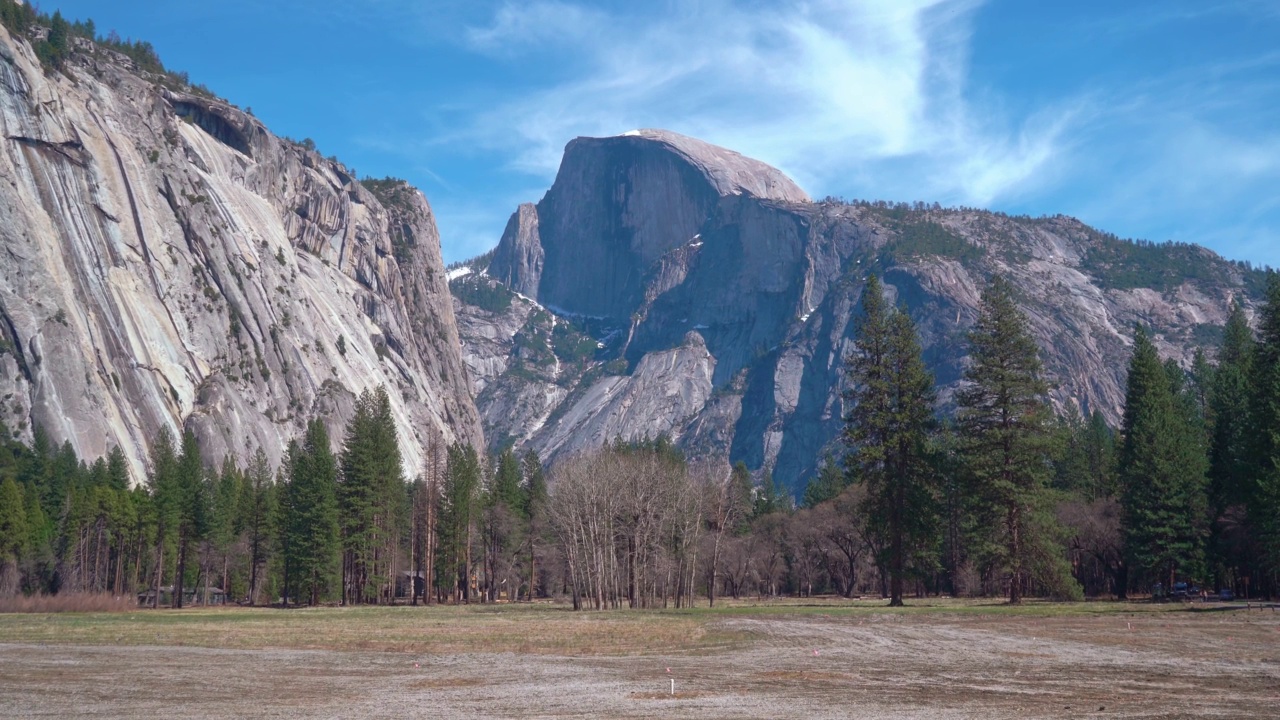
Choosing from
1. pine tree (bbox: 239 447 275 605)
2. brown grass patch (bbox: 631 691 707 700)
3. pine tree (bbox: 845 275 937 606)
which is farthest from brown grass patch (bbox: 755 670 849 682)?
pine tree (bbox: 239 447 275 605)

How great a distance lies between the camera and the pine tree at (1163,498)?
5819 cm

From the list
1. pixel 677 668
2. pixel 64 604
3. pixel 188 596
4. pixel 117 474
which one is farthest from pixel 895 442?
pixel 188 596

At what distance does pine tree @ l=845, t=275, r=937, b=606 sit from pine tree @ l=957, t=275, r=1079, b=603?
2266mm

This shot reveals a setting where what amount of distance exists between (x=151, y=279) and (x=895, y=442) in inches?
4658

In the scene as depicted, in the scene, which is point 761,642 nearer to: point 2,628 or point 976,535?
point 976,535

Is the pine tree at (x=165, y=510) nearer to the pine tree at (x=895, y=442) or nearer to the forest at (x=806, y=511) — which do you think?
the forest at (x=806, y=511)

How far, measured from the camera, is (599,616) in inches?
1893

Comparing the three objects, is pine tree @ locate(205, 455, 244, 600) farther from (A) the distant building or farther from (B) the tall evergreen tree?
(B) the tall evergreen tree

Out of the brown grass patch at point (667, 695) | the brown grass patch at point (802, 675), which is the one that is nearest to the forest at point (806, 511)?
the brown grass patch at point (802, 675)

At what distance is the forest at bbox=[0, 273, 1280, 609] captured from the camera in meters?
49.5

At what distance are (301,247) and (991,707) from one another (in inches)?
7459

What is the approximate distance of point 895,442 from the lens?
4944 centimetres

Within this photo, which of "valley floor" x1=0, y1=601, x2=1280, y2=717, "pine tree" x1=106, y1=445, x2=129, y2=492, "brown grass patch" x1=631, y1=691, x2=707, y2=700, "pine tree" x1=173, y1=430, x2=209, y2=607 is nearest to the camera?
"valley floor" x1=0, y1=601, x2=1280, y2=717

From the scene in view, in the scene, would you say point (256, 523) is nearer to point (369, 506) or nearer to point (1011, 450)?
point (369, 506)
